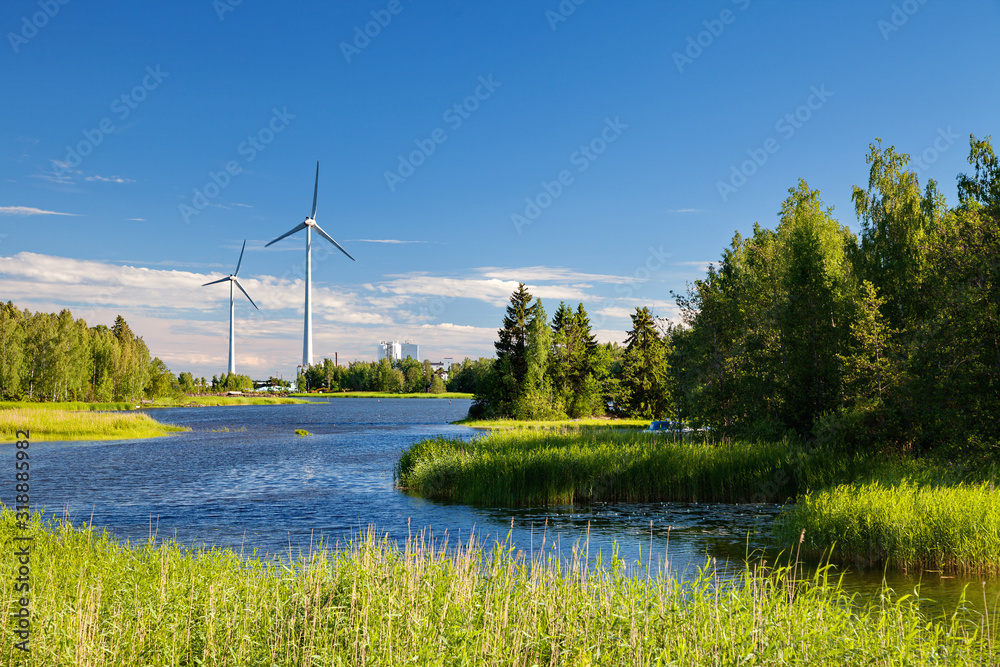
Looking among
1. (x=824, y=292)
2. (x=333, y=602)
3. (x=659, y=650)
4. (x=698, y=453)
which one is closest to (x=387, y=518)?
(x=698, y=453)

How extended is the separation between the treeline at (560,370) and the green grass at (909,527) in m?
54.6

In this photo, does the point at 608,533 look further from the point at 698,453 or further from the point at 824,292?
the point at 824,292

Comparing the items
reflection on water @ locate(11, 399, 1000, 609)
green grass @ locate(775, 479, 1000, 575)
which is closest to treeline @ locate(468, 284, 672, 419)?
reflection on water @ locate(11, 399, 1000, 609)

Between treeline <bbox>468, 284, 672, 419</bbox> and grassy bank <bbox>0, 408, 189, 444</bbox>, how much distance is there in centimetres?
3964

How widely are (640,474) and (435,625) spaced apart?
67.1 feet

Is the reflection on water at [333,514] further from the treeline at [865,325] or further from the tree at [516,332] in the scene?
the tree at [516,332]

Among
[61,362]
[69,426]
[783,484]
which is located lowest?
[783,484]

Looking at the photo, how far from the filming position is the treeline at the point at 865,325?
23.9 m

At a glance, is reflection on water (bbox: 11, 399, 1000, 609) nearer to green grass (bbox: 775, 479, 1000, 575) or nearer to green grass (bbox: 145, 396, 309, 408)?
green grass (bbox: 775, 479, 1000, 575)

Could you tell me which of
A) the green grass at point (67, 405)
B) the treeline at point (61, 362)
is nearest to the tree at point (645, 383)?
the green grass at point (67, 405)

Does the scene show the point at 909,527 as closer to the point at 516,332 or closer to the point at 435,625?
the point at 435,625

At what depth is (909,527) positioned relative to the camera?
1655 cm

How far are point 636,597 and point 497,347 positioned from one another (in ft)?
252

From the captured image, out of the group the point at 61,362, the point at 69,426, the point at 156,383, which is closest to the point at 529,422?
the point at 69,426
